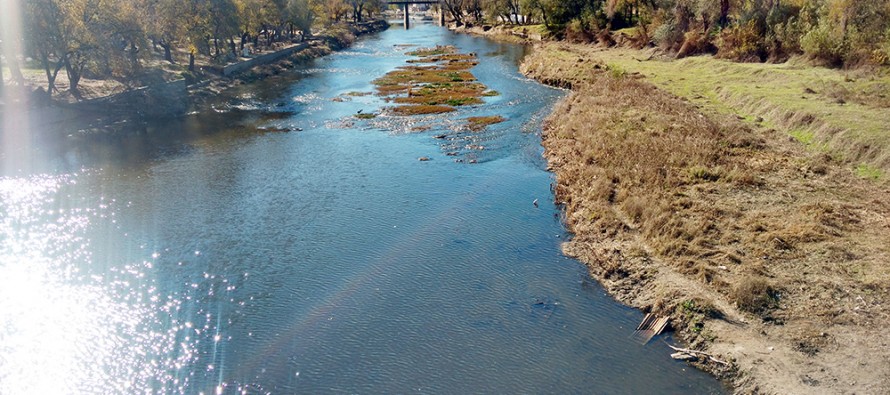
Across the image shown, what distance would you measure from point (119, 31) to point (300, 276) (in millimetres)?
38560

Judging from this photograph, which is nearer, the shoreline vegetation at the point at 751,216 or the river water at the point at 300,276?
the shoreline vegetation at the point at 751,216

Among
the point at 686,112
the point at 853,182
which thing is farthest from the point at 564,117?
the point at 853,182

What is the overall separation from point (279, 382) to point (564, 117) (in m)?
31.4

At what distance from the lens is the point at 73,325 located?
1928cm

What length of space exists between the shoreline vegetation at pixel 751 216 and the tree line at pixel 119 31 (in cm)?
3661

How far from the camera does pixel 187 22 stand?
6188 centimetres

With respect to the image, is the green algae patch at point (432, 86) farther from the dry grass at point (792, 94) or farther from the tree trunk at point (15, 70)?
the tree trunk at point (15, 70)

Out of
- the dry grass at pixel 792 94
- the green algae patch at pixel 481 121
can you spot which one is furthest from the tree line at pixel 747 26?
the green algae patch at pixel 481 121

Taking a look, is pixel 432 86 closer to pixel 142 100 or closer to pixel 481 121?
pixel 481 121

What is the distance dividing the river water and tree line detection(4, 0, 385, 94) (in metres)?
7.76

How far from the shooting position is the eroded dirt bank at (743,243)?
16.2m

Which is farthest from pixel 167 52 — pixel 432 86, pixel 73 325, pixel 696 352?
pixel 696 352

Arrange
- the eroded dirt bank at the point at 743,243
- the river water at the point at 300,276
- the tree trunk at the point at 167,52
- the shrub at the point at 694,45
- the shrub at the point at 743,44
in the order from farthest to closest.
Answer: the tree trunk at the point at 167,52 → the shrub at the point at 694,45 → the shrub at the point at 743,44 → the river water at the point at 300,276 → the eroded dirt bank at the point at 743,243

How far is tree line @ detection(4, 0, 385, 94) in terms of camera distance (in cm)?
4341
